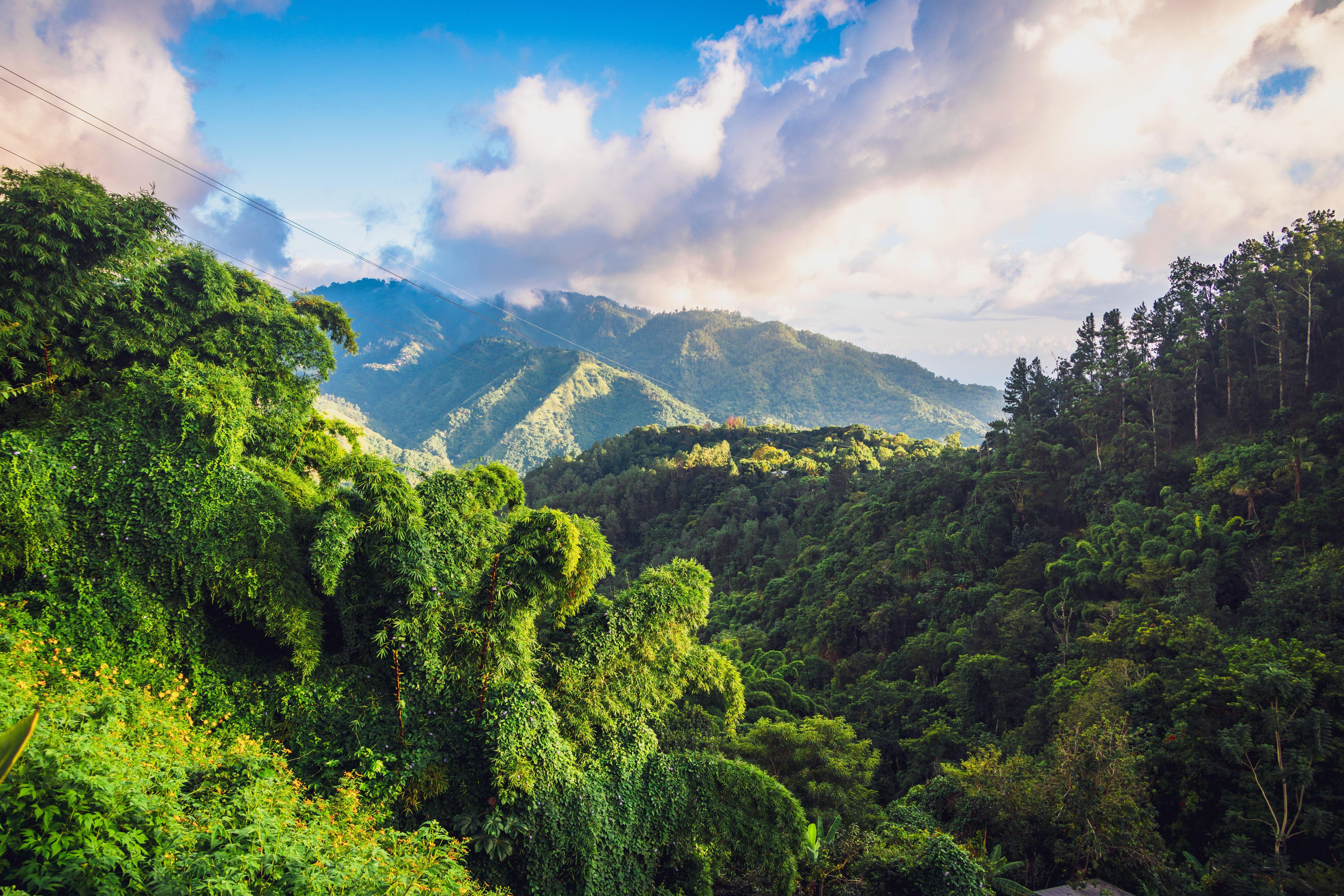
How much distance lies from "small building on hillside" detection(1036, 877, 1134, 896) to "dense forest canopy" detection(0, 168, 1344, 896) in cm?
27

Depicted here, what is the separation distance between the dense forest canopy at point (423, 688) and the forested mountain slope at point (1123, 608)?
0.49 feet

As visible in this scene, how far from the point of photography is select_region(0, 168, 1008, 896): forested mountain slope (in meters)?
6.77

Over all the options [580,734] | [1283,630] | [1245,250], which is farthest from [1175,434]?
[580,734]

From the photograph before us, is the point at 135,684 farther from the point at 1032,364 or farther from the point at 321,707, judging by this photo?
the point at 1032,364

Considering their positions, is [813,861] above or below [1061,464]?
below

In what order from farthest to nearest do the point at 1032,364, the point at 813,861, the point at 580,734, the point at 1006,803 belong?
1. the point at 1032,364
2. the point at 1006,803
3. the point at 813,861
4. the point at 580,734

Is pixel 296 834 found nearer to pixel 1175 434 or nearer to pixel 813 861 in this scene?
pixel 813 861

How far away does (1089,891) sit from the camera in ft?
37.0

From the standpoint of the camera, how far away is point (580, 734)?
969 cm

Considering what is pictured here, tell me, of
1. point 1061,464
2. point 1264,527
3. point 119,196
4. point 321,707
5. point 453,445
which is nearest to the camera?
point 321,707

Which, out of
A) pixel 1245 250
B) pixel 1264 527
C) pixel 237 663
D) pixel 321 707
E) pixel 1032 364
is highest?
pixel 1245 250

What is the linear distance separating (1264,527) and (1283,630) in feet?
21.2

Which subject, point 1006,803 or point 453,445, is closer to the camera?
point 1006,803

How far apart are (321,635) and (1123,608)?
2431 centimetres
